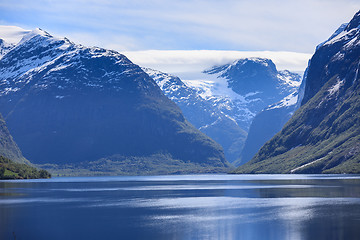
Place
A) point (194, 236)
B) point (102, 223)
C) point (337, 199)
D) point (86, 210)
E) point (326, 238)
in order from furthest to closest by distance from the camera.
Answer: point (337, 199) < point (86, 210) < point (102, 223) < point (194, 236) < point (326, 238)

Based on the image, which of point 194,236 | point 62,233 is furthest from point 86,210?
point 194,236

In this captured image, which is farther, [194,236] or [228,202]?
[228,202]

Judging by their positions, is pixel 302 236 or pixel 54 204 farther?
pixel 54 204

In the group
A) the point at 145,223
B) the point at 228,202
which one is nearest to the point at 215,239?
the point at 145,223

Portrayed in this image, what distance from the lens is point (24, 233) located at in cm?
12762

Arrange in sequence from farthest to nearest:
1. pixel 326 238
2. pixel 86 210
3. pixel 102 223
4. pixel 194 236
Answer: pixel 86 210, pixel 102 223, pixel 194 236, pixel 326 238

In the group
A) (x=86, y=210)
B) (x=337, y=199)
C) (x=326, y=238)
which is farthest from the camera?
(x=337, y=199)

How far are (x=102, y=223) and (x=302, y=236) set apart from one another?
47814mm

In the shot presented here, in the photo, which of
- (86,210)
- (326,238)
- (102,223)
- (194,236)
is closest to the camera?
(326,238)

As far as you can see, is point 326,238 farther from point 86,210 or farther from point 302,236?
point 86,210

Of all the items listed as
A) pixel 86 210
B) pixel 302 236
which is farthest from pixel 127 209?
pixel 302 236

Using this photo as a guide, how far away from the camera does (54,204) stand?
193750 millimetres

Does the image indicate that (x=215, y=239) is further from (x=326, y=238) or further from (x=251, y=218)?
(x=251, y=218)

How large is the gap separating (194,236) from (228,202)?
2843 inches
